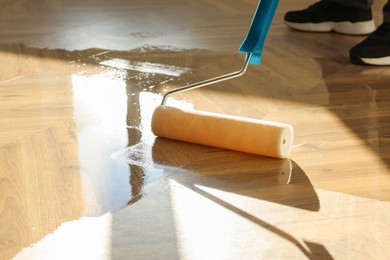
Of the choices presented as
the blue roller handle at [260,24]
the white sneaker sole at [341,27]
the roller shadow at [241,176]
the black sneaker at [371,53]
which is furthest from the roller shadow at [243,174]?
the white sneaker sole at [341,27]

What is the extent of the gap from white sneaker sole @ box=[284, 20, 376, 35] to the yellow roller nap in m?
1.18

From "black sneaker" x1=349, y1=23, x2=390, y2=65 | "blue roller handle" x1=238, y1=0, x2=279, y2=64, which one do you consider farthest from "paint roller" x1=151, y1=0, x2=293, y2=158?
"black sneaker" x1=349, y1=23, x2=390, y2=65

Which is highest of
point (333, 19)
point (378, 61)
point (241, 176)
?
point (333, 19)

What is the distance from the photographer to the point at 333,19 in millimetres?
2678

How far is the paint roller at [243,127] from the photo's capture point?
154 centimetres

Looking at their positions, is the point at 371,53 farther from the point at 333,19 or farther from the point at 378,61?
A: the point at 333,19

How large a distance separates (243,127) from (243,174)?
116mm

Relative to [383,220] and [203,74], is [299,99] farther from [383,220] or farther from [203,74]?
[383,220]

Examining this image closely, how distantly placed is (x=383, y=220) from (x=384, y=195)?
113 mm

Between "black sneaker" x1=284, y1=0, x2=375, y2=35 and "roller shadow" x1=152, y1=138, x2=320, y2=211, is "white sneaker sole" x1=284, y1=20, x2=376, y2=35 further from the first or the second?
"roller shadow" x1=152, y1=138, x2=320, y2=211

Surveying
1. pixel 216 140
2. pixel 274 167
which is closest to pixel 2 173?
pixel 216 140

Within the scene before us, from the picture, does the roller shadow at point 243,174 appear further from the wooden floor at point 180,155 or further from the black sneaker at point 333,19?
the black sneaker at point 333,19

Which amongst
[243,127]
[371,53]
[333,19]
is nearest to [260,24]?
[243,127]

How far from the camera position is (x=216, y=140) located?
62.6 inches
